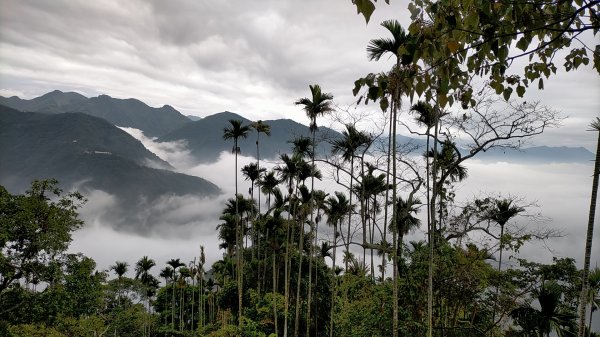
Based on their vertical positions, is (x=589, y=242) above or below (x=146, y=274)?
above

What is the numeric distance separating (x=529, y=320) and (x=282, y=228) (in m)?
24.9

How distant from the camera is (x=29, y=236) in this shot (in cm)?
1873

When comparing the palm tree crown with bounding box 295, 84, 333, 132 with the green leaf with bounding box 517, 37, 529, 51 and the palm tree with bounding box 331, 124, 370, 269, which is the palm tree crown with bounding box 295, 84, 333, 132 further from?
the green leaf with bounding box 517, 37, 529, 51

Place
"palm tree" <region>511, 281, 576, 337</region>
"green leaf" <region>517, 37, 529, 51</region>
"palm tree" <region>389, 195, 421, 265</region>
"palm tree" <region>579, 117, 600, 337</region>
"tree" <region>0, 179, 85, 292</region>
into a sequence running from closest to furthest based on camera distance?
"green leaf" <region>517, 37, 529, 51</region>, "palm tree" <region>579, 117, 600, 337</region>, "palm tree" <region>511, 281, 576, 337</region>, "tree" <region>0, 179, 85, 292</region>, "palm tree" <region>389, 195, 421, 265</region>

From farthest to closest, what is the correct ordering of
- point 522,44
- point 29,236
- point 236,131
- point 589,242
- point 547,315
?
point 236,131
point 29,236
point 547,315
point 589,242
point 522,44

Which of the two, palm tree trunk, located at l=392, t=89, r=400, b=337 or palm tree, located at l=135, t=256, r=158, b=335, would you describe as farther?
palm tree, located at l=135, t=256, r=158, b=335

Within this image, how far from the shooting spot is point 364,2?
2256mm

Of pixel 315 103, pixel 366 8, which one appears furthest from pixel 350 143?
pixel 366 8

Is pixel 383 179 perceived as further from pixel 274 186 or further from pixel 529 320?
pixel 529 320

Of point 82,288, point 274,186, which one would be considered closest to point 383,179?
point 274,186

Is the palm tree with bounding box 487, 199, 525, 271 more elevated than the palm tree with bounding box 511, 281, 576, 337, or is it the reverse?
the palm tree with bounding box 487, 199, 525, 271

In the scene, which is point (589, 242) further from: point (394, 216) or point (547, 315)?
point (547, 315)

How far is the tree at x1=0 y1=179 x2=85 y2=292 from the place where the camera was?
1817cm

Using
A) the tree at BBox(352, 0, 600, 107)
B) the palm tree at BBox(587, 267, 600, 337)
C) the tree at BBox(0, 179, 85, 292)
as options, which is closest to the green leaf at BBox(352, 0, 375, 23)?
the tree at BBox(352, 0, 600, 107)
